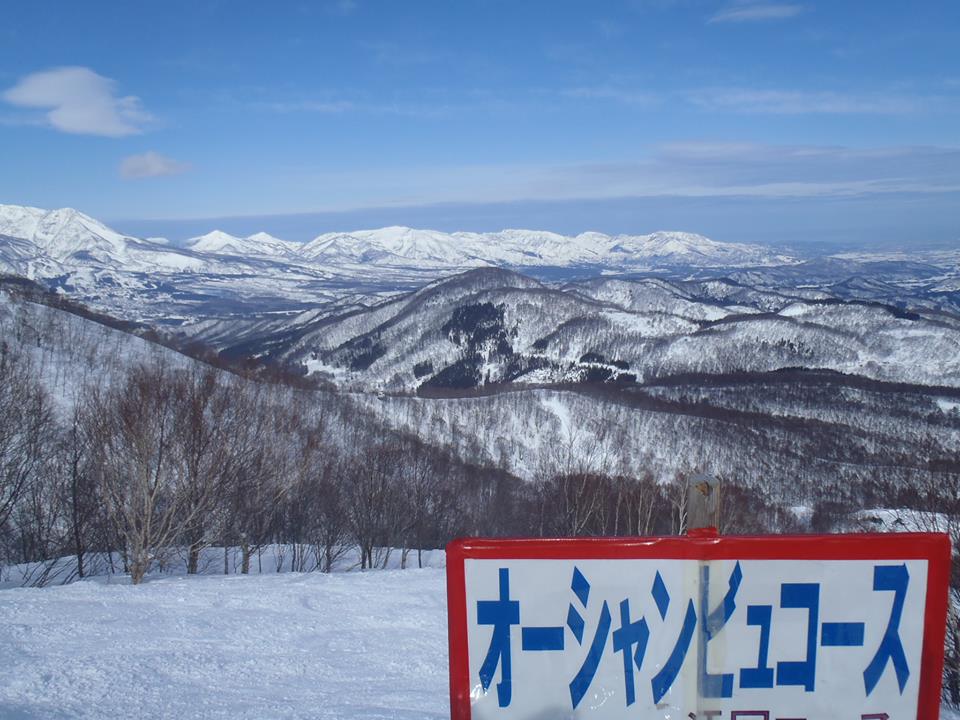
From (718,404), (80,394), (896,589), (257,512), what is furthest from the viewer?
(718,404)

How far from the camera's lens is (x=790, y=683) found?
7.45ft

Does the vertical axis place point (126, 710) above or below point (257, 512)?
above

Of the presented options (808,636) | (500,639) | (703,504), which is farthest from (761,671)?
(500,639)

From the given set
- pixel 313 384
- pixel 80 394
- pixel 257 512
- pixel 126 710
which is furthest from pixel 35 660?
pixel 313 384

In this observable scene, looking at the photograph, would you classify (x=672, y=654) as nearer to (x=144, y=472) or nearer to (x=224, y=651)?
(x=224, y=651)

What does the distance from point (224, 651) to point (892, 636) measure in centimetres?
1046

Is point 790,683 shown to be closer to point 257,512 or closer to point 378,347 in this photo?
point 257,512

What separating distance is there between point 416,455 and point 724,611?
140 ft

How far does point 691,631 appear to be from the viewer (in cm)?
227

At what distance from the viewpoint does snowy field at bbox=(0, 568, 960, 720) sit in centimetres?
812

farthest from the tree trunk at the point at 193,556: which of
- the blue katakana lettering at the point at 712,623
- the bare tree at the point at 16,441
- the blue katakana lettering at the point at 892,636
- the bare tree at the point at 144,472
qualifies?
the blue katakana lettering at the point at 892,636

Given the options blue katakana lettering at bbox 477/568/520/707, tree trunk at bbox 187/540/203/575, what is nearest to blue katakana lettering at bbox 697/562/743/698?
blue katakana lettering at bbox 477/568/520/707

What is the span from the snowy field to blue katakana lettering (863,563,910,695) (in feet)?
20.2

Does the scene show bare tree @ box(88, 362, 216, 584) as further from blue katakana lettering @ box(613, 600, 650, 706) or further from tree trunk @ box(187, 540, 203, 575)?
blue katakana lettering @ box(613, 600, 650, 706)
